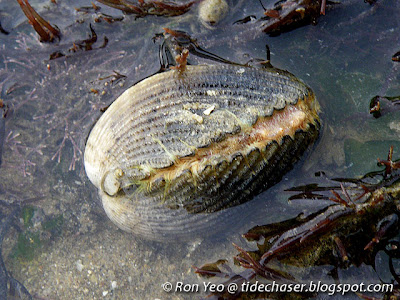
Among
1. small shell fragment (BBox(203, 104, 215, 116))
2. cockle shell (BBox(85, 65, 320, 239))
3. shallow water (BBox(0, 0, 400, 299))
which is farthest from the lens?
shallow water (BBox(0, 0, 400, 299))

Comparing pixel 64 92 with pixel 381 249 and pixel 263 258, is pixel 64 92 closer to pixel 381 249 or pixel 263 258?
pixel 263 258

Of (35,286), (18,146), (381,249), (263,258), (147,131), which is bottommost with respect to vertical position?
(35,286)

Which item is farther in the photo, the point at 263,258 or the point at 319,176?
the point at 319,176

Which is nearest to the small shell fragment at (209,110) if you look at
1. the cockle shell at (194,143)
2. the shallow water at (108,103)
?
the cockle shell at (194,143)

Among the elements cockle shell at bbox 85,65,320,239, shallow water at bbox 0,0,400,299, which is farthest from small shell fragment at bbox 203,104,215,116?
shallow water at bbox 0,0,400,299

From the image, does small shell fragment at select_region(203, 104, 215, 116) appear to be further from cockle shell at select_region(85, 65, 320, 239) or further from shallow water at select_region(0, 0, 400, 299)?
shallow water at select_region(0, 0, 400, 299)

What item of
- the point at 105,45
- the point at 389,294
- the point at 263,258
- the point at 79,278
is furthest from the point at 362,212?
the point at 105,45
